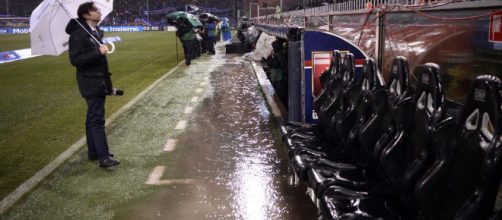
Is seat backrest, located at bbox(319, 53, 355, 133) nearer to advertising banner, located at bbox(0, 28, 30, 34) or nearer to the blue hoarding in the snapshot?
the blue hoarding

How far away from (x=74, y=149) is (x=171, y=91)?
478 centimetres

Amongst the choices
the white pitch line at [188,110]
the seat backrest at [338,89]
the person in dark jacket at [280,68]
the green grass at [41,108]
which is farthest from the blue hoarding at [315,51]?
the white pitch line at [188,110]

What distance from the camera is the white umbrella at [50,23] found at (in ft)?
16.6

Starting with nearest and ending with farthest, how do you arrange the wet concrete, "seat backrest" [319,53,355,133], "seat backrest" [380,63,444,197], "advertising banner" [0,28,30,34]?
"seat backrest" [380,63,444,197]
the wet concrete
"seat backrest" [319,53,355,133]
"advertising banner" [0,28,30,34]

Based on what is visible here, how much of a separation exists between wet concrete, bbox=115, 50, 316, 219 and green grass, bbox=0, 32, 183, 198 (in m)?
1.55

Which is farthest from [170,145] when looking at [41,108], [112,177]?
[41,108]

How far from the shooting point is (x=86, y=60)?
16.0 feet

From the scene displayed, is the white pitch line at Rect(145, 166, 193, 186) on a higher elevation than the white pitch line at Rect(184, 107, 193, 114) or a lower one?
lower

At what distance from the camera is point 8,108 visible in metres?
9.14

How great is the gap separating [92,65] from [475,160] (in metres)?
3.92

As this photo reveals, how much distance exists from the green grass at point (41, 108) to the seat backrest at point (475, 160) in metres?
3.96

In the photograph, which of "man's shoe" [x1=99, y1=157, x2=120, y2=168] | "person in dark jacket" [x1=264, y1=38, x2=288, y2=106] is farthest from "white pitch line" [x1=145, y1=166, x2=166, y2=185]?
"person in dark jacket" [x1=264, y1=38, x2=288, y2=106]

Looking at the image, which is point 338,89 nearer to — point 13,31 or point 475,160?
point 475,160

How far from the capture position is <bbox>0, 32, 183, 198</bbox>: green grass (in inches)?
222
